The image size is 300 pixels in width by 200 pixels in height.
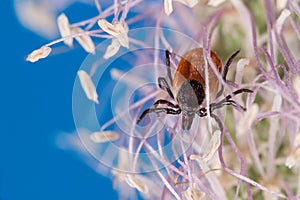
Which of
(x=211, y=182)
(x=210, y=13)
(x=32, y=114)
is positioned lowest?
(x=211, y=182)

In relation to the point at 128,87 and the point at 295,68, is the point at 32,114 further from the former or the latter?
the point at 295,68

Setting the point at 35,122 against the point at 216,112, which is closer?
the point at 216,112

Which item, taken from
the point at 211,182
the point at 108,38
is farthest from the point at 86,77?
the point at 211,182

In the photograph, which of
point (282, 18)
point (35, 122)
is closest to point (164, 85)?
point (282, 18)

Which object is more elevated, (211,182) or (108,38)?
(108,38)

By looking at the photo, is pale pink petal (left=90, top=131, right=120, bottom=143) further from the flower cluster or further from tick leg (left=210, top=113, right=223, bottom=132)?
tick leg (left=210, top=113, right=223, bottom=132)

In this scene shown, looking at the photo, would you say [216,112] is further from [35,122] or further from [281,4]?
[35,122]

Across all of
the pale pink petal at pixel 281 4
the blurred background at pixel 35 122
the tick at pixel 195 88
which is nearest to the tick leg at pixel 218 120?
the tick at pixel 195 88

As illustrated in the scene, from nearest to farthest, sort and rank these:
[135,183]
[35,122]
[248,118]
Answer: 1. [248,118]
2. [135,183]
3. [35,122]
